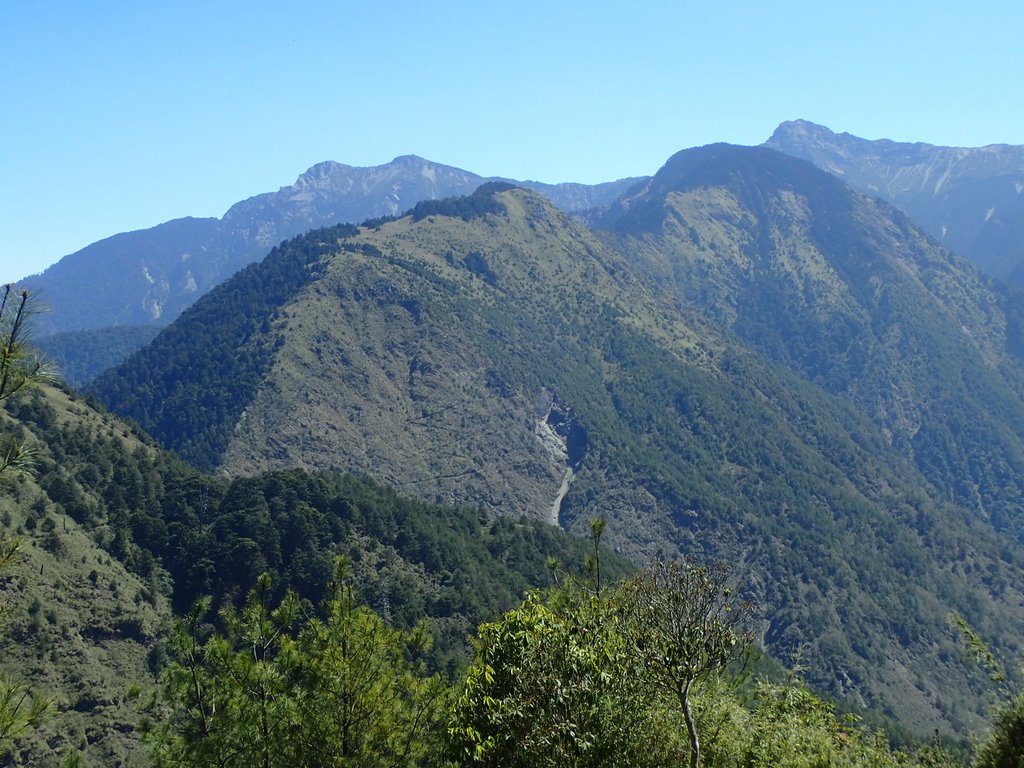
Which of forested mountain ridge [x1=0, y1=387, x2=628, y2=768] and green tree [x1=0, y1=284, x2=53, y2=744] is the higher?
green tree [x1=0, y1=284, x2=53, y2=744]

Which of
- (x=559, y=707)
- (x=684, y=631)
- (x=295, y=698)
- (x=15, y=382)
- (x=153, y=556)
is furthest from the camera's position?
(x=153, y=556)

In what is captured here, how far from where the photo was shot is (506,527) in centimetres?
13412

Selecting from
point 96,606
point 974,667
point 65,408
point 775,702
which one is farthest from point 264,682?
point 65,408

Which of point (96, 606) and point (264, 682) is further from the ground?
point (264, 682)

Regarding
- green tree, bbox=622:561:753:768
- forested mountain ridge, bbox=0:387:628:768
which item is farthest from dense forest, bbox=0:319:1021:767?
forested mountain ridge, bbox=0:387:628:768

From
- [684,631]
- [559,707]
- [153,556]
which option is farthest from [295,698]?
[153,556]

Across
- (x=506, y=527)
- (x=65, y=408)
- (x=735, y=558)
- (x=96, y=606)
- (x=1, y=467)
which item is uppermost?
(x=1, y=467)

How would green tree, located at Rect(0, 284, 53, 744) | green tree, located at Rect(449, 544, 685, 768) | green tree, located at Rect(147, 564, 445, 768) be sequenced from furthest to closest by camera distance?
green tree, located at Rect(147, 564, 445, 768), green tree, located at Rect(449, 544, 685, 768), green tree, located at Rect(0, 284, 53, 744)

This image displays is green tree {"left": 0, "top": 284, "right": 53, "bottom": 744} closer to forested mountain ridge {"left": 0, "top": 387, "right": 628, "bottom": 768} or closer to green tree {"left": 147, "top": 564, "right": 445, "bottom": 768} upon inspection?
green tree {"left": 147, "top": 564, "right": 445, "bottom": 768}

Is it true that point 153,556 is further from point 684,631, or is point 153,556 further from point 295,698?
point 684,631

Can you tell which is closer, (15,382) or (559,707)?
(15,382)

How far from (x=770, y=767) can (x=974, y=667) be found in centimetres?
533

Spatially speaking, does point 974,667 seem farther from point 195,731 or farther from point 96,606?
point 96,606

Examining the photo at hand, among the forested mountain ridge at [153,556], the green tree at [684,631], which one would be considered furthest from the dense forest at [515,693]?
the forested mountain ridge at [153,556]
